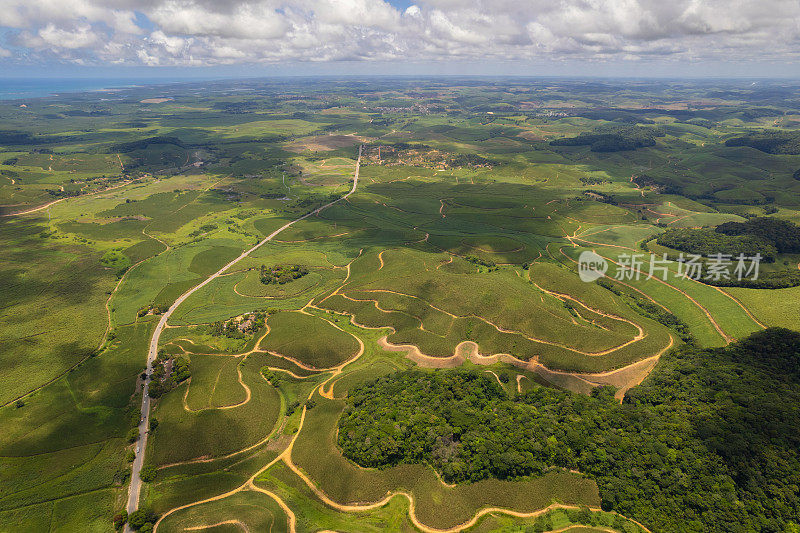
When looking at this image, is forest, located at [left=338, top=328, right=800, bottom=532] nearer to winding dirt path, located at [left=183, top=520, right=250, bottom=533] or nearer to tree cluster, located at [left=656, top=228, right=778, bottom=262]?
winding dirt path, located at [left=183, top=520, right=250, bottom=533]

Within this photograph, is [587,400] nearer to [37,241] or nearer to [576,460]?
[576,460]

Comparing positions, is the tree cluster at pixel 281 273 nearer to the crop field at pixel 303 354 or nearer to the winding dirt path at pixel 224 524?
the crop field at pixel 303 354

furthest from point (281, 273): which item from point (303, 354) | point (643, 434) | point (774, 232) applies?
point (774, 232)

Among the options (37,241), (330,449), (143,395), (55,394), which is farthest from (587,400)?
(37,241)

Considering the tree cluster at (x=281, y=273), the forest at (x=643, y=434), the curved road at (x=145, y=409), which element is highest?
the forest at (x=643, y=434)

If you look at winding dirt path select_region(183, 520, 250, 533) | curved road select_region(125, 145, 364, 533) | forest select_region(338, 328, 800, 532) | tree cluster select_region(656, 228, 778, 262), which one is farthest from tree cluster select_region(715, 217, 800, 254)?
curved road select_region(125, 145, 364, 533)

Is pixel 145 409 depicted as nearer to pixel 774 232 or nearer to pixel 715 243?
pixel 715 243

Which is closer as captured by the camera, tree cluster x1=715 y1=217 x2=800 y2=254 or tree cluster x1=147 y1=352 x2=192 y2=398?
tree cluster x1=147 y1=352 x2=192 y2=398

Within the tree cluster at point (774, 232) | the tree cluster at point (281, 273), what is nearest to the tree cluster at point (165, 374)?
the tree cluster at point (281, 273)
